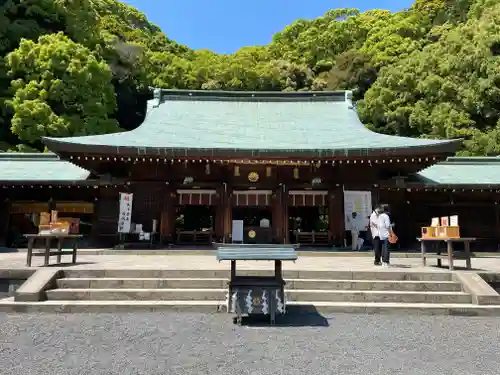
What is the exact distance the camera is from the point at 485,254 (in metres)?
12.9

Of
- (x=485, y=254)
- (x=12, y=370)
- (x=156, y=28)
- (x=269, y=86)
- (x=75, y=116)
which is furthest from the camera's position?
(x=156, y=28)

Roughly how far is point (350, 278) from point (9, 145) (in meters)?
22.9

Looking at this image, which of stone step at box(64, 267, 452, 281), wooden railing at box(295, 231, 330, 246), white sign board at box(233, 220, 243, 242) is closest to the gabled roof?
white sign board at box(233, 220, 243, 242)

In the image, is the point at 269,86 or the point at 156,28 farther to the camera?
the point at 156,28

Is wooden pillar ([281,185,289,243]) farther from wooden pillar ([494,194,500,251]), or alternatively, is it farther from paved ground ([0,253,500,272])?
wooden pillar ([494,194,500,251])

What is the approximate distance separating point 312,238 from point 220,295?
27.9 feet

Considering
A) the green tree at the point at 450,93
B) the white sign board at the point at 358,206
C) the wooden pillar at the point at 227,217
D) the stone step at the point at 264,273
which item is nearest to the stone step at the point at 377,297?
the stone step at the point at 264,273

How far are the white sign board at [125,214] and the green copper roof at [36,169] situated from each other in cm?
180

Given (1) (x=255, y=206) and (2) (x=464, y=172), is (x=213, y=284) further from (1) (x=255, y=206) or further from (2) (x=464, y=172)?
(2) (x=464, y=172)

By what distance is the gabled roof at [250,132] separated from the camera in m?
11.9

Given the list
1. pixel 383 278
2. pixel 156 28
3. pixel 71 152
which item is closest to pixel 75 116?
pixel 71 152

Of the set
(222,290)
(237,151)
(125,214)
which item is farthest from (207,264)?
(125,214)

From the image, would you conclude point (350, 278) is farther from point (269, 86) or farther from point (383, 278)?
point (269, 86)

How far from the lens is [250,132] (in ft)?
49.7
